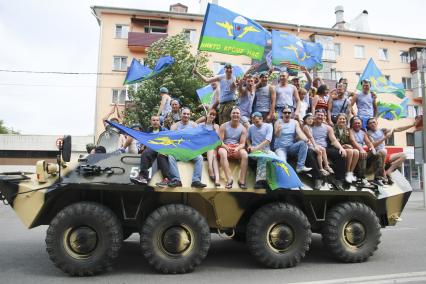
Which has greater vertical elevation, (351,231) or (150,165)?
(150,165)

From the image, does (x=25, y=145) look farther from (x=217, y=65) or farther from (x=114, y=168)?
(x=114, y=168)

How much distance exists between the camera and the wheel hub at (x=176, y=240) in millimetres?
5445

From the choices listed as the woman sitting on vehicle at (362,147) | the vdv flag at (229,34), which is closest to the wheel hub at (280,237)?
the woman sitting on vehicle at (362,147)

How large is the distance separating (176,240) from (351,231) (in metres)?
2.79

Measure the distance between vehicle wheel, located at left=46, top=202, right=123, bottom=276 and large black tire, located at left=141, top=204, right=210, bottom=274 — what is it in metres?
0.45

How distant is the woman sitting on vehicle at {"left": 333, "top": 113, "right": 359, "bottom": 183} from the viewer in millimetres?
6441

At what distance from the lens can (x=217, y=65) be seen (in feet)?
90.2

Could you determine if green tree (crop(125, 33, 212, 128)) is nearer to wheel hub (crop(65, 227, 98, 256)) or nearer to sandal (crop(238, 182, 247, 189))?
sandal (crop(238, 182, 247, 189))

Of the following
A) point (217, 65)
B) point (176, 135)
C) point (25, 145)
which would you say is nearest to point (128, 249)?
point (176, 135)

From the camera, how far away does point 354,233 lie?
623 centimetres

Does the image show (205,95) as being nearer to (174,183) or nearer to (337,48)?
(174,183)

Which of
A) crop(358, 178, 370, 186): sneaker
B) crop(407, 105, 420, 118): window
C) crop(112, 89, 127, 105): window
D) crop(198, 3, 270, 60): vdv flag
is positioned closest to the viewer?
crop(358, 178, 370, 186): sneaker

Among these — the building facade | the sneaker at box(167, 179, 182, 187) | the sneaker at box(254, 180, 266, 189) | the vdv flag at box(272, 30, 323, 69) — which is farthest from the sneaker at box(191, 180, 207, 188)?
the building facade

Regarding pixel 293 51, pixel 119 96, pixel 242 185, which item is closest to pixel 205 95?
pixel 293 51
